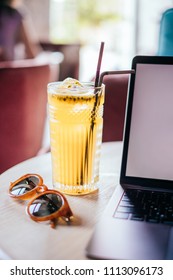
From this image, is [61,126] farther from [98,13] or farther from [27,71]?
[98,13]

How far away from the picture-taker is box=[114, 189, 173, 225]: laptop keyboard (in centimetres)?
69

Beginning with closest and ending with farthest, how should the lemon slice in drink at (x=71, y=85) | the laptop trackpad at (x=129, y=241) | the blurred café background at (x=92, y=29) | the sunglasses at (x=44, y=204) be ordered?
1. the laptop trackpad at (x=129, y=241)
2. the sunglasses at (x=44, y=204)
3. the lemon slice in drink at (x=71, y=85)
4. the blurred café background at (x=92, y=29)

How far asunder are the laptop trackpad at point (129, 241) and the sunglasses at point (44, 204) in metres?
0.08

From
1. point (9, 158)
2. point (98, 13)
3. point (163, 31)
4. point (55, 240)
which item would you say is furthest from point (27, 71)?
point (98, 13)

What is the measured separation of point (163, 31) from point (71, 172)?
59cm

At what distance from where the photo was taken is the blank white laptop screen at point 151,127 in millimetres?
821

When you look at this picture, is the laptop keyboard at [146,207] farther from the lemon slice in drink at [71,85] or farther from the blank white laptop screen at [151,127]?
the lemon slice in drink at [71,85]

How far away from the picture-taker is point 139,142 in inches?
33.0

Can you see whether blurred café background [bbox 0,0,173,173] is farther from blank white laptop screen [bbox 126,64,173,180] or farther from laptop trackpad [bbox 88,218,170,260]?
laptop trackpad [bbox 88,218,170,260]

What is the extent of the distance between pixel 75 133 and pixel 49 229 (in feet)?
0.69

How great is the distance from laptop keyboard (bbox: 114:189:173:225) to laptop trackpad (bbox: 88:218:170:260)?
2 cm

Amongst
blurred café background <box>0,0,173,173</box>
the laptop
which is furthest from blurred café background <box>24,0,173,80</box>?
the laptop

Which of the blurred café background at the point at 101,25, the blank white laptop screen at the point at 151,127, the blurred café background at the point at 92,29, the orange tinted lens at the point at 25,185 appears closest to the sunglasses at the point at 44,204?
the orange tinted lens at the point at 25,185
